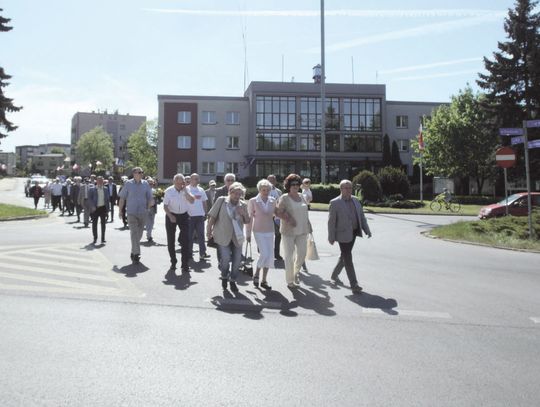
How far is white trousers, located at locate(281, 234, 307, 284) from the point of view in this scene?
8.16 meters

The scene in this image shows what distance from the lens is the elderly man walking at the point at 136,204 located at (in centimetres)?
1025

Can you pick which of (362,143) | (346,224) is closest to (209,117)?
(362,143)

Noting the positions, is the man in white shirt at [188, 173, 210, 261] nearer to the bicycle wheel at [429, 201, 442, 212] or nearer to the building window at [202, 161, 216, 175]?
the bicycle wheel at [429, 201, 442, 212]

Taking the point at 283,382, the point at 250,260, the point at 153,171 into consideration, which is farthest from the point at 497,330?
the point at 153,171

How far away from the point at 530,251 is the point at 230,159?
44.6 m

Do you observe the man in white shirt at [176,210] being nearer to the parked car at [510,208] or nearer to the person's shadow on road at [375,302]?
the person's shadow on road at [375,302]

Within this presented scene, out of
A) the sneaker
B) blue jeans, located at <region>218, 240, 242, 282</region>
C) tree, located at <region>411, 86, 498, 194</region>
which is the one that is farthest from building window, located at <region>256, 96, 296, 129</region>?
the sneaker

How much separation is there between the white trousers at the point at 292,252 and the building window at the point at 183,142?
Answer: 4861 centimetres

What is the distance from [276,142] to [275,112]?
322 centimetres

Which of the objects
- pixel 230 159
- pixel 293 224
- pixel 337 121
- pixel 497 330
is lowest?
pixel 497 330

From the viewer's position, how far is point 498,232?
1576 centimetres

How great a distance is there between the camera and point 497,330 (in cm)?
585

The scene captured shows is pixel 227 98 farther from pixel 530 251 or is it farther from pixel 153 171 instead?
pixel 530 251

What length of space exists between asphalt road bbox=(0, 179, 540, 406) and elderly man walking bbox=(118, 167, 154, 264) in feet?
1.68
